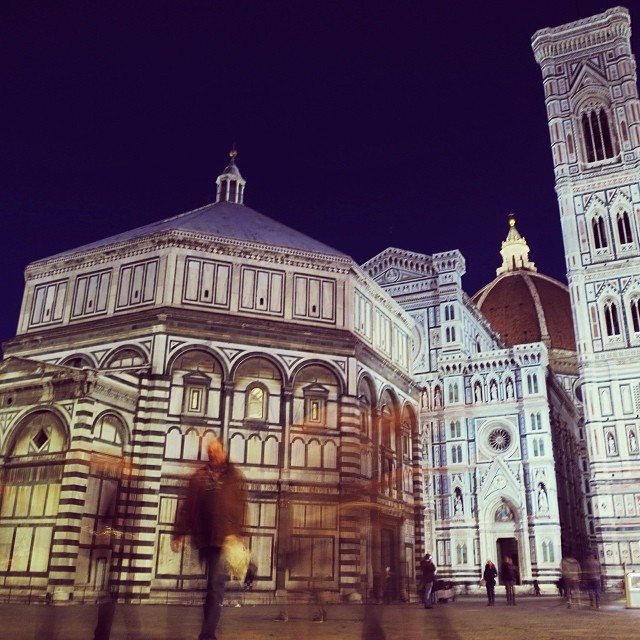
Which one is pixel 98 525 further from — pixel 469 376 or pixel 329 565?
pixel 469 376

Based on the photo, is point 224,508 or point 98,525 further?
point 98,525

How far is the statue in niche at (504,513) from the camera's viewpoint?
42812mm

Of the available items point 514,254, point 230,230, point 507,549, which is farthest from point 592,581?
point 514,254

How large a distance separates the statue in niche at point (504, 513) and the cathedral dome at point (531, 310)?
119 ft

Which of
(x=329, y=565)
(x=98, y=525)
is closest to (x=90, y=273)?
(x=98, y=525)

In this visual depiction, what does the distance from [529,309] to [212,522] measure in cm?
8361

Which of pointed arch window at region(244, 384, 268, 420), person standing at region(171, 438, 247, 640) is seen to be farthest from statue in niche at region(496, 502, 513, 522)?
person standing at region(171, 438, 247, 640)

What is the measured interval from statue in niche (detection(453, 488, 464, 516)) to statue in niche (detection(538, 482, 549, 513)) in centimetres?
493

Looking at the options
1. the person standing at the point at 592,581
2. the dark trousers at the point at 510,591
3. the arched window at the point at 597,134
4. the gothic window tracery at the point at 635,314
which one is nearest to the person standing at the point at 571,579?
the person standing at the point at 592,581

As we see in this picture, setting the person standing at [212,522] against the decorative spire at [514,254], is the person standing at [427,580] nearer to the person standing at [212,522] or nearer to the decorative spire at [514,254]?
the person standing at [212,522]

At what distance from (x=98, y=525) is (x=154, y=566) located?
6.86 feet

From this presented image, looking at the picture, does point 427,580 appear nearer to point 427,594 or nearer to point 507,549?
point 427,594

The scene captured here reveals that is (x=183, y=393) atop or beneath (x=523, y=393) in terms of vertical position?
beneath

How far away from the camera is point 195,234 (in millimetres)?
23688
